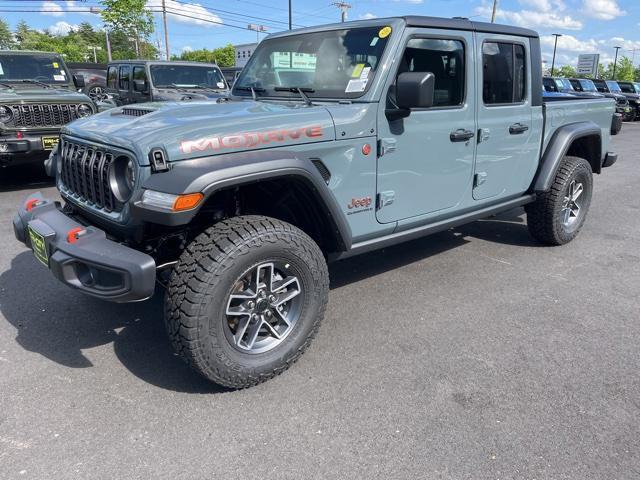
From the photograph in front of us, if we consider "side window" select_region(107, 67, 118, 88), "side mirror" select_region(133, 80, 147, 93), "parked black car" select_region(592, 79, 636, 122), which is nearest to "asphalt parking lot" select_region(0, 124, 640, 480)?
Result: "side mirror" select_region(133, 80, 147, 93)

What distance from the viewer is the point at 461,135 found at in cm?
367

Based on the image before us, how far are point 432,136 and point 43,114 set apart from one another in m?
5.71

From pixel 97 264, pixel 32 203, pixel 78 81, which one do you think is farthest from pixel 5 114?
pixel 97 264

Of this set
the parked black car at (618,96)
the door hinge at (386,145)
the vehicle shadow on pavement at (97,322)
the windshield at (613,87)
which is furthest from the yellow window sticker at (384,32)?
the windshield at (613,87)

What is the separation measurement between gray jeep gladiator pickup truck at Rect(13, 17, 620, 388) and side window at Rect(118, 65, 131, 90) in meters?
7.61

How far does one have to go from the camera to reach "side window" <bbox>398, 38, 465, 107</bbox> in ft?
11.2

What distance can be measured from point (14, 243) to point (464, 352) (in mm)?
4290

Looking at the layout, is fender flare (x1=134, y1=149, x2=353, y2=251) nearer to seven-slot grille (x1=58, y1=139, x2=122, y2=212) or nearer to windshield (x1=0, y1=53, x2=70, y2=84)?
seven-slot grille (x1=58, y1=139, x2=122, y2=212)

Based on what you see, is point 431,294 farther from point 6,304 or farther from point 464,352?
point 6,304

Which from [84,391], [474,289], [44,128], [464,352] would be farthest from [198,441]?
[44,128]

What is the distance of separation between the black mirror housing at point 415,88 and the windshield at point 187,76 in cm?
802

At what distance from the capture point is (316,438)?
2.38m

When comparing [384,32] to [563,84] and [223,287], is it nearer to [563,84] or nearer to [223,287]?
[223,287]

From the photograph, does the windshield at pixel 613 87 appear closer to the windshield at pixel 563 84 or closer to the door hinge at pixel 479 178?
the windshield at pixel 563 84
